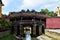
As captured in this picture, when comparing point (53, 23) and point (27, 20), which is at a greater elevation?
point (27, 20)

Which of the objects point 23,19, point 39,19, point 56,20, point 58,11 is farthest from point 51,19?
point 58,11

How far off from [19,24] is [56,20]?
29.9 feet

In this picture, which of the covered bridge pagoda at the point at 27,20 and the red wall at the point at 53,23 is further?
the covered bridge pagoda at the point at 27,20

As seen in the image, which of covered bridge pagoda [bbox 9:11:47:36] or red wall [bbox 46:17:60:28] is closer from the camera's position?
red wall [bbox 46:17:60:28]

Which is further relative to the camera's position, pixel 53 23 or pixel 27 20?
pixel 27 20

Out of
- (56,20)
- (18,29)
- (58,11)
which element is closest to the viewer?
(56,20)

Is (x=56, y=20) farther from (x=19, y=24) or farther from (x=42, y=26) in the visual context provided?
(x=19, y=24)

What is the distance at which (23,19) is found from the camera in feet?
170

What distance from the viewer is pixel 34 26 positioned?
5106 cm

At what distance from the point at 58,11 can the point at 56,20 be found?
26.4 m

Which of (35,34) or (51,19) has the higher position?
(51,19)

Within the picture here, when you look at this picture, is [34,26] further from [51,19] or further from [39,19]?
[51,19]

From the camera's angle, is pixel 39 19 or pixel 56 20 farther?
pixel 39 19

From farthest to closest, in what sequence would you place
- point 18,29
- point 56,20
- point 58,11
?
1. point 58,11
2. point 18,29
3. point 56,20
